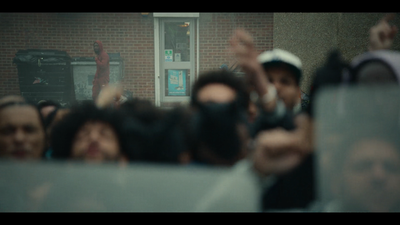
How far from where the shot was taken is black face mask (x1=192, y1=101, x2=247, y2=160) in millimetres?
1205

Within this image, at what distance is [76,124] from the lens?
137 centimetres

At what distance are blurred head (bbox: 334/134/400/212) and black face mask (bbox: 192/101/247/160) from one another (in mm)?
392

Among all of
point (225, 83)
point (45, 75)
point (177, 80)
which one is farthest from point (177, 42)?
point (225, 83)

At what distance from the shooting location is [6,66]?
7008 millimetres

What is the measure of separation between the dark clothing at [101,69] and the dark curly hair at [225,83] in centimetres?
509

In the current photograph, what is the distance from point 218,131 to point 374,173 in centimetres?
55

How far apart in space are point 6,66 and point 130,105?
678 centimetres

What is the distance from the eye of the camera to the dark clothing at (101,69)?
6.41 m

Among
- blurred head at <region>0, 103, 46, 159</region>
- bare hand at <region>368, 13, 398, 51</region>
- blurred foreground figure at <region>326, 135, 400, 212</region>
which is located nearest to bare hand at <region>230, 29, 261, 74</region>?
blurred foreground figure at <region>326, 135, 400, 212</region>

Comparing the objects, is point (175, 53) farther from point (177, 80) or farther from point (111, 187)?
point (111, 187)

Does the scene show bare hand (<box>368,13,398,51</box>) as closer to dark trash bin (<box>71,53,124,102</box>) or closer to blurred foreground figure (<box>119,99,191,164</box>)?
blurred foreground figure (<box>119,99,191,164</box>)

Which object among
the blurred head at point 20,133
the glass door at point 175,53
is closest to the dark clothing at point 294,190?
the blurred head at point 20,133

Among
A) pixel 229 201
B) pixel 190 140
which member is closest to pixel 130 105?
pixel 190 140
